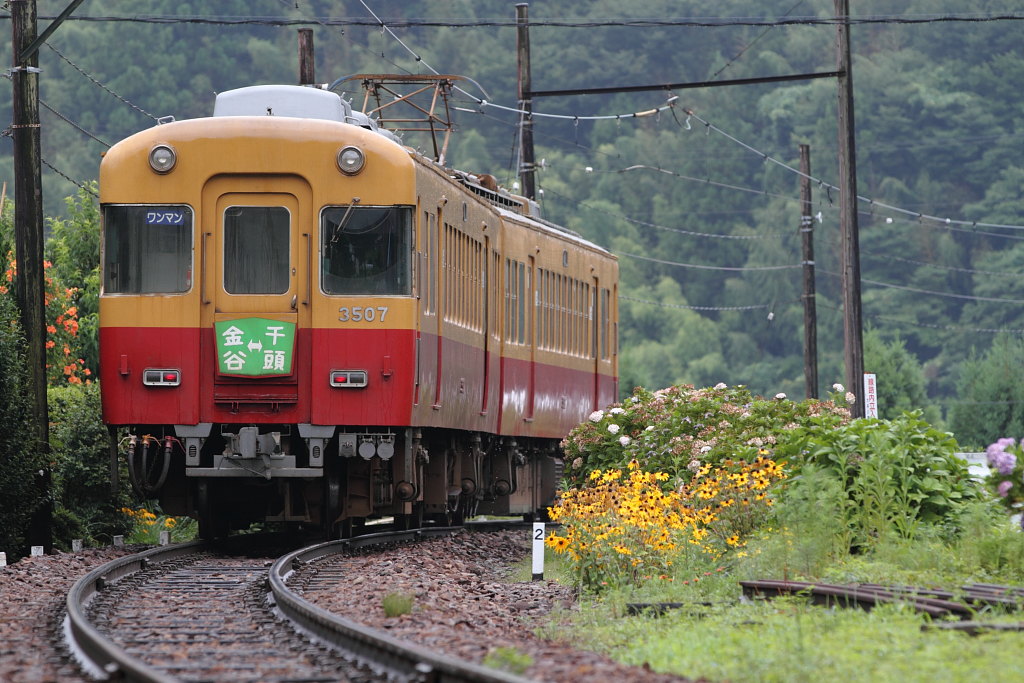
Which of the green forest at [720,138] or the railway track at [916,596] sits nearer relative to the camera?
the railway track at [916,596]

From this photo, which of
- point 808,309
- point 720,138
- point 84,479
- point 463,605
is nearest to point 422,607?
point 463,605

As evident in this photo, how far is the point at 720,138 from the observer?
8506 cm

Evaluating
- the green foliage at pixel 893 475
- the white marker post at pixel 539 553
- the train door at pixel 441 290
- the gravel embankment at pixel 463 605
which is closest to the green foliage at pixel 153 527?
the gravel embankment at pixel 463 605

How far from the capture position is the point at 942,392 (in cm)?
7525

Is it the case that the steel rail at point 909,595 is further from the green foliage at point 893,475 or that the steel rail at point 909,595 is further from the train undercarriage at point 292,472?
the train undercarriage at point 292,472

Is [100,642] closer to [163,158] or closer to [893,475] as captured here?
[893,475]

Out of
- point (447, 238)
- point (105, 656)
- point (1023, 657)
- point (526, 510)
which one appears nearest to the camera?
point (1023, 657)

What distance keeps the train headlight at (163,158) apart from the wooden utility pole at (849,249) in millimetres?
12081

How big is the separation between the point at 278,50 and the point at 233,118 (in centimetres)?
6209

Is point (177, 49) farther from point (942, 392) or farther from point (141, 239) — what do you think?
point (141, 239)

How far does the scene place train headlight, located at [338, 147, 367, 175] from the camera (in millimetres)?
16125

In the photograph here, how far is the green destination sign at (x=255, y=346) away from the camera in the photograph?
15.9 m

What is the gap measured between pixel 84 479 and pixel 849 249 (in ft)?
36.9

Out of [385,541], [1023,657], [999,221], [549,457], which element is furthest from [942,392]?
[1023,657]
